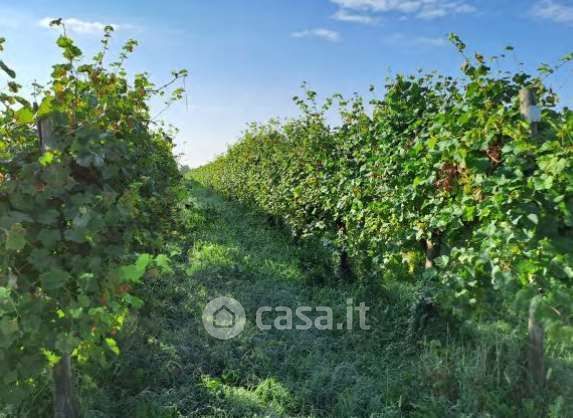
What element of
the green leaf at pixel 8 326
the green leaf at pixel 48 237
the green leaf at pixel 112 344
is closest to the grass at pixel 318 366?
the green leaf at pixel 112 344

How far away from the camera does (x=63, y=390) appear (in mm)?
3172

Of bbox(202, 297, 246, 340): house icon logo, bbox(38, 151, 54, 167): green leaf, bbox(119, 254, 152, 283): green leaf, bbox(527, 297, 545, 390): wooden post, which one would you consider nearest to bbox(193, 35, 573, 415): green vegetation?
bbox(527, 297, 545, 390): wooden post

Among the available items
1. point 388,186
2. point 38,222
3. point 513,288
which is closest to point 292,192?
point 388,186

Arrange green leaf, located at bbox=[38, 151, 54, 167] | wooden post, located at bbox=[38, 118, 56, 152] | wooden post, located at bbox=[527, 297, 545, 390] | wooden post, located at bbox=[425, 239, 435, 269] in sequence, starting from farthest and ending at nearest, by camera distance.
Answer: wooden post, located at bbox=[425, 239, 435, 269], wooden post, located at bbox=[527, 297, 545, 390], wooden post, located at bbox=[38, 118, 56, 152], green leaf, located at bbox=[38, 151, 54, 167]

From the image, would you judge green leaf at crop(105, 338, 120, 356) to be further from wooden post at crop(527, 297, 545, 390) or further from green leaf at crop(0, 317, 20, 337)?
wooden post at crop(527, 297, 545, 390)

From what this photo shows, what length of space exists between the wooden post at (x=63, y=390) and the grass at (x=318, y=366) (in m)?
0.30

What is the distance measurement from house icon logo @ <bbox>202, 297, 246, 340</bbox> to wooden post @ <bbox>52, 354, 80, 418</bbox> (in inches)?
73.1

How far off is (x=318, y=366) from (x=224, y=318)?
4.37 feet

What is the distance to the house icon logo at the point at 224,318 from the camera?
16.5 feet

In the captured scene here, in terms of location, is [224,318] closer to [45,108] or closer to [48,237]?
[48,237]

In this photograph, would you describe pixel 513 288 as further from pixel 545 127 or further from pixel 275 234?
pixel 275 234

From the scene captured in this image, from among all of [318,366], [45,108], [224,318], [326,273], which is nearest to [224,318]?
[224,318]

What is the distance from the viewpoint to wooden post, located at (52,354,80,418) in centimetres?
315

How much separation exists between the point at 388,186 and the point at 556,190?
7.22 ft
